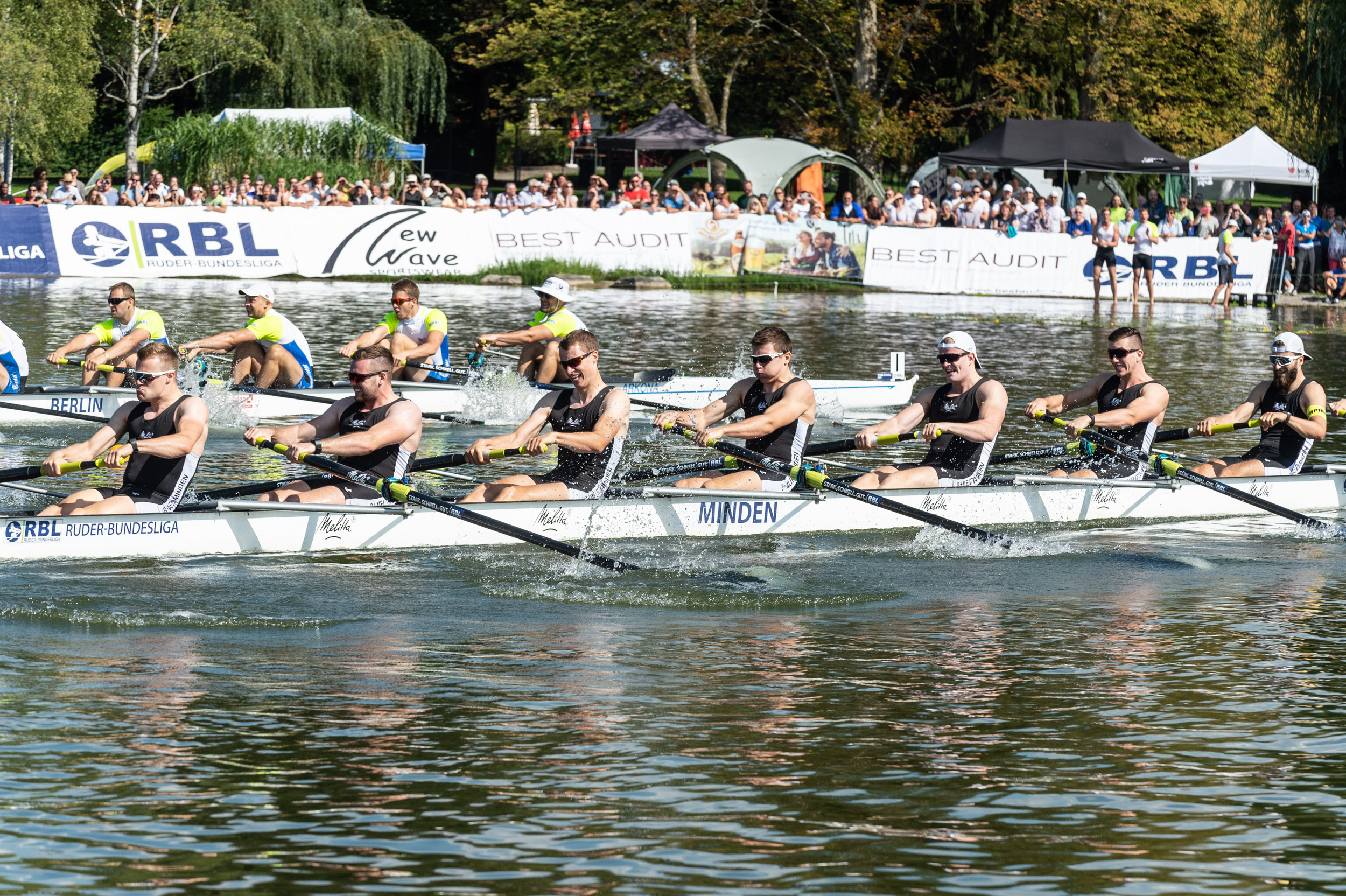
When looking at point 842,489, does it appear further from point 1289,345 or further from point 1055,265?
point 1055,265

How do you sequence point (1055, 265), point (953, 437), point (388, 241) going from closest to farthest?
1. point (953, 437)
2. point (1055, 265)
3. point (388, 241)

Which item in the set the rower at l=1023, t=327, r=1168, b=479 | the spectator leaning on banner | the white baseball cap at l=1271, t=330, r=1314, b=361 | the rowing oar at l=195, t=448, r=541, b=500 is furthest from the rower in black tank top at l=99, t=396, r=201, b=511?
the spectator leaning on banner

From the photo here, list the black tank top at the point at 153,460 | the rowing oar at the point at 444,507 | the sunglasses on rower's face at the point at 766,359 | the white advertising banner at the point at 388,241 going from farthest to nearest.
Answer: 1. the white advertising banner at the point at 388,241
2. the sunglasses on rower's face at the point at 766,359
3. the rowing oar at the point at 444,507
4. the black tank top at the point at 153,460

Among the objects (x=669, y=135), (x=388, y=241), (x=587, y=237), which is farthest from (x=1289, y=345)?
(x=669, y=135)

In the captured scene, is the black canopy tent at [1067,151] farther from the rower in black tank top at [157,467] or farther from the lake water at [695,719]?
the rower in black tank top at [157,467]

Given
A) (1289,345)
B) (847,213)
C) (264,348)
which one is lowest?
(264,348)

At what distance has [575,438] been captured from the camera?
12273 mm

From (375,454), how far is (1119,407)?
6030 mm

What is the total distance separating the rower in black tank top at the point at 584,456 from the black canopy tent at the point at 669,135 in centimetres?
3186

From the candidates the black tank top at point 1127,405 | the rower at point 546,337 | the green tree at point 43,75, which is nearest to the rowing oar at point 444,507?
the black tank top at point 1127,405

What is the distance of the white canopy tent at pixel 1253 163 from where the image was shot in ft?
124

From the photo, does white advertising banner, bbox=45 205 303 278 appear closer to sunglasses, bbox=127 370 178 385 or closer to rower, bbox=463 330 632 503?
rower, bbox=463 330 632 503

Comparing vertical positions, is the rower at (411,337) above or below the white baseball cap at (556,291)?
below

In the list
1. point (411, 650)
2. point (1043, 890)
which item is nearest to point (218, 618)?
point (411, 650)
